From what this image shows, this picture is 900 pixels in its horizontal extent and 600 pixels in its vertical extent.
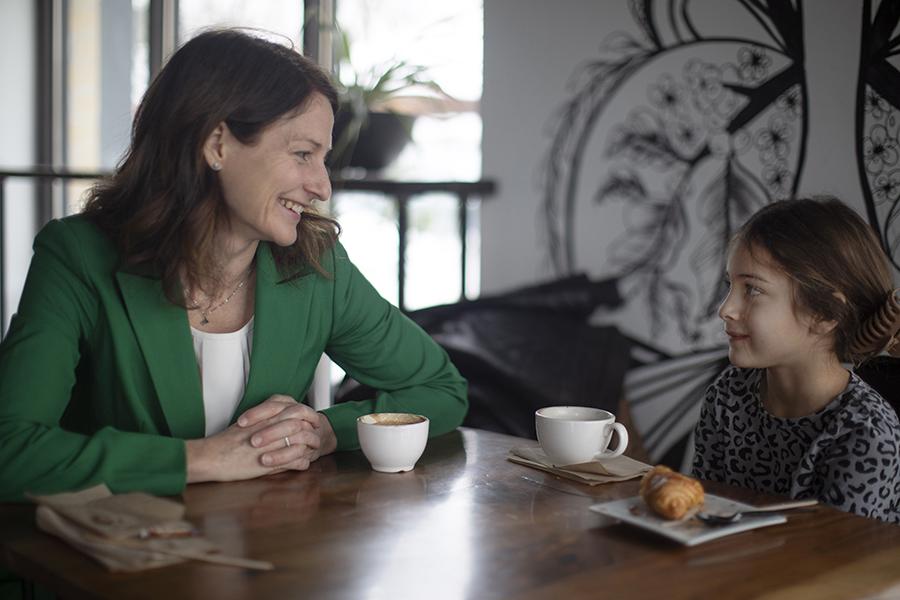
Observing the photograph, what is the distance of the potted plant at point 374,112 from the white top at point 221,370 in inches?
68.8

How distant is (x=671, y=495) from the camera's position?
1150 millimetres

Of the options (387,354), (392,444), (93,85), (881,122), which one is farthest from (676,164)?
(93,85)

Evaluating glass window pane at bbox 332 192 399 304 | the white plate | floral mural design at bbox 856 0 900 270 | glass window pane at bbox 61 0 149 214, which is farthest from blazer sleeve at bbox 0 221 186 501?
glass window pane at bbox 61 0 149 214

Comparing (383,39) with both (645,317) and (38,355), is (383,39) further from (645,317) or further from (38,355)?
(38,355)

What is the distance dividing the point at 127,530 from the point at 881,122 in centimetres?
192

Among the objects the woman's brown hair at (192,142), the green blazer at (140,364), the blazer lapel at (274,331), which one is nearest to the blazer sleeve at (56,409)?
the green blazer at (140,364)

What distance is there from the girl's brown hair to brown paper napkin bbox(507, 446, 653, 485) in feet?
1.37

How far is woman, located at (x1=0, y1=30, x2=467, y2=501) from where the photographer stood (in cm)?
146

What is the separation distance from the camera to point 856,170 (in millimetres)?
2359

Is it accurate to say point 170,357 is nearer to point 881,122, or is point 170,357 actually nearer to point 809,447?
point 809,447

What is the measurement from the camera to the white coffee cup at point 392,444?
4.46ft

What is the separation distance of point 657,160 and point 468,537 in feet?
6.16

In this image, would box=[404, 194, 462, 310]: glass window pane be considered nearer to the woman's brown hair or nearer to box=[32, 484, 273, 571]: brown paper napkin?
the woman's brown hair

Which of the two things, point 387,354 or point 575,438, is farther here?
point 387,354
